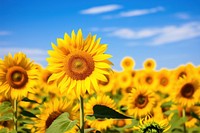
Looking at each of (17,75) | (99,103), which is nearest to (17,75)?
(17,75)

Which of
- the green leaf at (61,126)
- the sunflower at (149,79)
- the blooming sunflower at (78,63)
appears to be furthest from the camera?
the sunflower at (149,79)

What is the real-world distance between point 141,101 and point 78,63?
3.29 m

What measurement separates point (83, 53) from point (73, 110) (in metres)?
1.08

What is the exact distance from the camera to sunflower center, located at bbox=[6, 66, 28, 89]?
5.21 meters

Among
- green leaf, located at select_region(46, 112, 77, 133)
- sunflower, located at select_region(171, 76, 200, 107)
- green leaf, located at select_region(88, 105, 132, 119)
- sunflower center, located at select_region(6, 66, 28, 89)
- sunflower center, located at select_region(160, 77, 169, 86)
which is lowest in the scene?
green leaf, located at select_region(46, 112, 77, 133)

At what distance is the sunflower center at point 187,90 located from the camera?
282 inches

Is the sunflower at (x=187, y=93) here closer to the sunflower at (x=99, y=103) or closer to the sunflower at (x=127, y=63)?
the sunflower at (x=99, y=103)

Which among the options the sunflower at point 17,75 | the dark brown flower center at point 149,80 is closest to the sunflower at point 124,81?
the dark brown flower center at point 149,80

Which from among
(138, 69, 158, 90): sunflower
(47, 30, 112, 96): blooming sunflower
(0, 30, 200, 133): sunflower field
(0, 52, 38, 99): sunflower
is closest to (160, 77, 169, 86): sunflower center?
(138, 69, 158, 90): sunflower

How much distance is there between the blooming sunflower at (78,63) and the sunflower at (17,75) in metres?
1.09

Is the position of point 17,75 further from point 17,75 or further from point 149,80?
point 149,80

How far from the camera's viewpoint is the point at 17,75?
518 centimetres

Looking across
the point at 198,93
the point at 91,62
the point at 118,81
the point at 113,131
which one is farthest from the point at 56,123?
the point at 118,81

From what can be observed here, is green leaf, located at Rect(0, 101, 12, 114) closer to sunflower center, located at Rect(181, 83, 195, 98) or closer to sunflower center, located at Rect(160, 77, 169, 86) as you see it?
sunflower center, located at Rect(181, 83, 195, 98)
